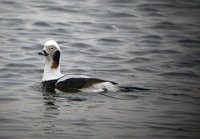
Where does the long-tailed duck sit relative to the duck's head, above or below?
below

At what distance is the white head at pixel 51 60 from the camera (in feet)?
40.4

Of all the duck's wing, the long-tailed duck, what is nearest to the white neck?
the long-tailed duck

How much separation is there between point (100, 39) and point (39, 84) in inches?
177

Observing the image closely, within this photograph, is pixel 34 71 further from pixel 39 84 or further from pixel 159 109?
Result: pixel 159 109

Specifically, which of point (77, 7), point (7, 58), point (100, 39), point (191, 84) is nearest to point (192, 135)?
point (191, 84)

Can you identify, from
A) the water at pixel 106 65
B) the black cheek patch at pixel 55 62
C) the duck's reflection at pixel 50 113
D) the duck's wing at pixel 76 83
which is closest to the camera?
the duck's reflection at pixel 50 113

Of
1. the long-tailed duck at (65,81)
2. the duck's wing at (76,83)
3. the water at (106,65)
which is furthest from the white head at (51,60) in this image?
the duck's wing at (76,83)

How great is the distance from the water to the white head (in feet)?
0.95

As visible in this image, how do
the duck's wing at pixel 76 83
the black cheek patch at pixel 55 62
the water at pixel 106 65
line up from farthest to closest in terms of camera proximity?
the black cheek patch at pixel 55 62 → the duck's wing at pixel 76 83 → the water at pixel 106 65

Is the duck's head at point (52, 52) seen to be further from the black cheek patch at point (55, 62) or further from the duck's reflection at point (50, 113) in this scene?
the duck's reflection at point (50, 113)

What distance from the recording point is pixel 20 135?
924 cm

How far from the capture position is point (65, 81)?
1171 centimetres

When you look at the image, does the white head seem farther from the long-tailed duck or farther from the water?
the water

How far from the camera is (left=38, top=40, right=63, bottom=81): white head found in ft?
40.4
